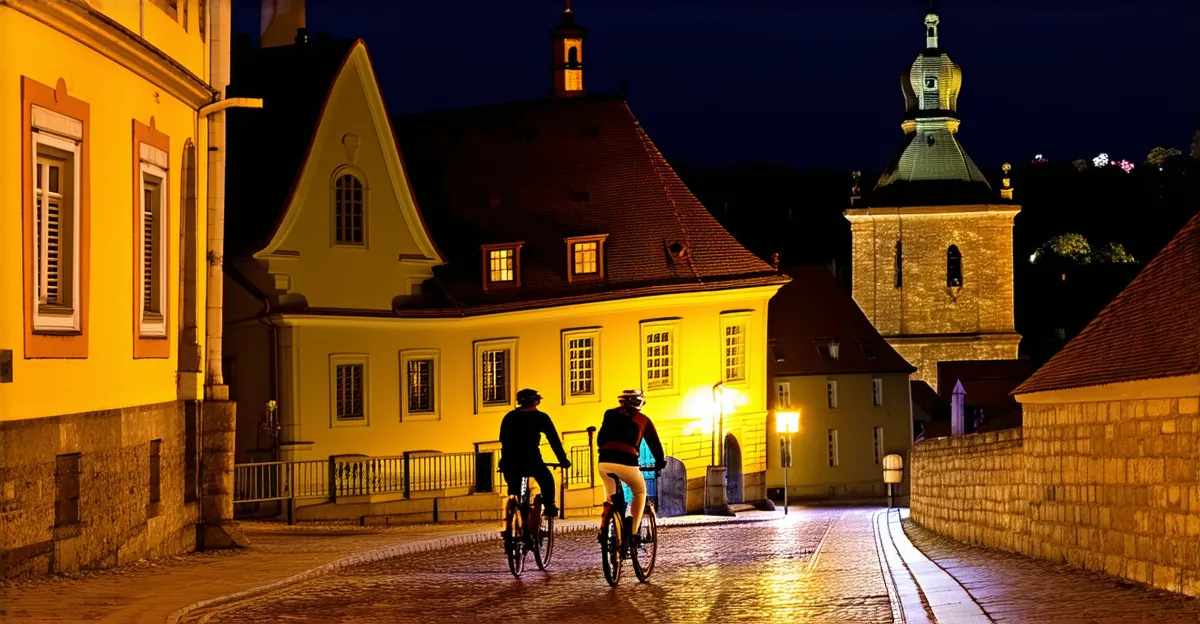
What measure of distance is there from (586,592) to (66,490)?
4.71 m

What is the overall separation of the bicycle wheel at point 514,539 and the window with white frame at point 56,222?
14.5 feet

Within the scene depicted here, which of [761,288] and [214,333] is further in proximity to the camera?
[761,288]

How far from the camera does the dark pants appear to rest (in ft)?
63.1

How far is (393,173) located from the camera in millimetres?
41812

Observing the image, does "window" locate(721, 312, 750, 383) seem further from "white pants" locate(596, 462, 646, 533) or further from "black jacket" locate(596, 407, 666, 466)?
"white pants" locate(596, 462, 646, 533)

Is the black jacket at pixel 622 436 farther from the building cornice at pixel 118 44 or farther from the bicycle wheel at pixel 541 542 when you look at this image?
the building cornice at pixel 118 44

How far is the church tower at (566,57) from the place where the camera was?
6550 cm

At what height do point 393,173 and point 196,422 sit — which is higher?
point 393,173

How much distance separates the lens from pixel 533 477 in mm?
19344

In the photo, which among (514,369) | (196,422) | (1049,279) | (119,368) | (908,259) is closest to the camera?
(119,368)

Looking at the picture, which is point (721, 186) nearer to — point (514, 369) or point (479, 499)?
point (514, 369)

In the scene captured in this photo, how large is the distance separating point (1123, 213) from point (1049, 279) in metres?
33.2

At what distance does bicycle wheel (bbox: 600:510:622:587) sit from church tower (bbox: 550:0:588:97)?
48.1 meters

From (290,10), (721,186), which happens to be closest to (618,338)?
(290,10)
